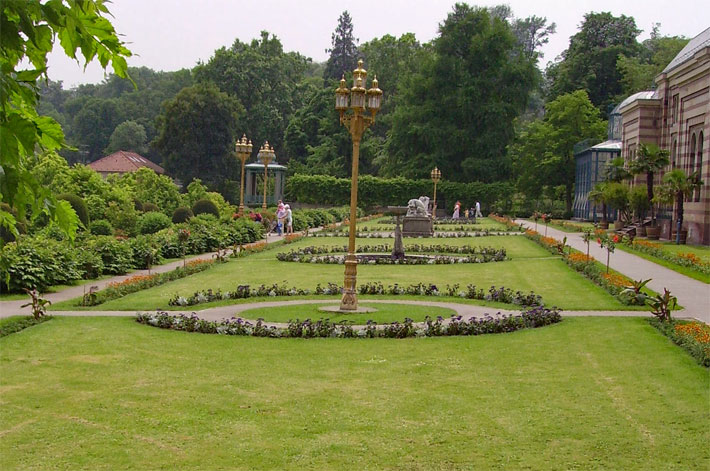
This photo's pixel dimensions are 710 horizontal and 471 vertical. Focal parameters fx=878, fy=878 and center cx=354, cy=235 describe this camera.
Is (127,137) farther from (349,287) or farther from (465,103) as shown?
(349,287)

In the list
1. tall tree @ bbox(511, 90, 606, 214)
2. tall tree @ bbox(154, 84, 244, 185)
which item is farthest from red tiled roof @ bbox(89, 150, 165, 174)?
tall tree @ bbox(511, 90, 606, 214)

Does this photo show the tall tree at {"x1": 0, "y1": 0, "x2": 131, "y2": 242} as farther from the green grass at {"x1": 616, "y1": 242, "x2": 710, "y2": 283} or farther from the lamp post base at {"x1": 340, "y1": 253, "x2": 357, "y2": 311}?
the green grass at {"x1": 616, "y1": 242, "x2": 710, "y2": 283}

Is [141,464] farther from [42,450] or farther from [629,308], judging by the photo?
[629,308]

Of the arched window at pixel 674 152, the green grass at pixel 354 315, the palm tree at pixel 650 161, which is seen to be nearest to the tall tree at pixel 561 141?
the arched window at pixel 674 152

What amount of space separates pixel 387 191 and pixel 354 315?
62.1m

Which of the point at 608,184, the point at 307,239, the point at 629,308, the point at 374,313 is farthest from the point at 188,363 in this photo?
the point at 608,184

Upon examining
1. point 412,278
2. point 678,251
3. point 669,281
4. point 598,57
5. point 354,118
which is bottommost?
point 412,278

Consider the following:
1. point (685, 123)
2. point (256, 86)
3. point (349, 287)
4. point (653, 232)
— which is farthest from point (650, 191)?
point (256, 86)

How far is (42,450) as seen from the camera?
749 centimetres

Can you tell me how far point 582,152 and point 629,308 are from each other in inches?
1937

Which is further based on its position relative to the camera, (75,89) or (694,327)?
(75,89)

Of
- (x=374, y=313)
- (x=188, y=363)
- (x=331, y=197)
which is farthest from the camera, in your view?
(x=331, y=197)

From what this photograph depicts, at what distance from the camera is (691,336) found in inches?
495

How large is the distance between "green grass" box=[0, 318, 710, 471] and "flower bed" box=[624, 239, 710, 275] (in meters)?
11.6
